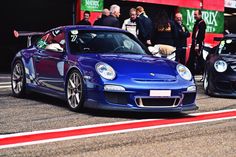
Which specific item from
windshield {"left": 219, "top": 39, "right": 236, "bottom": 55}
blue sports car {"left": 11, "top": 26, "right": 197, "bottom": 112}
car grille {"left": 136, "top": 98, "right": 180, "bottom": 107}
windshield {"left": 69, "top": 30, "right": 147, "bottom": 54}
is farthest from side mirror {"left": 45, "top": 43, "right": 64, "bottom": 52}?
windshield {"left": 219, "top": 39, "right": 236, "bottom": 55}

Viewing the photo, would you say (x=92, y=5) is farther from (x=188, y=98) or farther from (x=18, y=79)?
(x=188, y=98)

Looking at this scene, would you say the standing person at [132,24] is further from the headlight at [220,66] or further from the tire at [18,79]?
the tire at [18,79]

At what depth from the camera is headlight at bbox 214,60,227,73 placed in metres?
10.5

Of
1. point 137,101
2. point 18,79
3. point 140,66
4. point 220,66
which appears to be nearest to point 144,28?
point 220,66

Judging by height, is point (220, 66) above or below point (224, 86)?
above

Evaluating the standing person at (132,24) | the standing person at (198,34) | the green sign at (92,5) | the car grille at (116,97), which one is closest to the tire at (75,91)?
the car grille at (116,97)

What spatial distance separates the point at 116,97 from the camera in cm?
730

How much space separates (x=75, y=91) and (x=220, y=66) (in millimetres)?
3710

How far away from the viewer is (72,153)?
5.15 m

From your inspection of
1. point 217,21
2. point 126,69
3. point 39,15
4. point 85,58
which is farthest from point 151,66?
point 217,21

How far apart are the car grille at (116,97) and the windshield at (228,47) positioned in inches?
175

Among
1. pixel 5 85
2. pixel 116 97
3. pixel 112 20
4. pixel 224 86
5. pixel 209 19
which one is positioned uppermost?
pixel 112 20

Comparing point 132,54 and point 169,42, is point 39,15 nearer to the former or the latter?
point 169,42

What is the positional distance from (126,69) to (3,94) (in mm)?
3331
